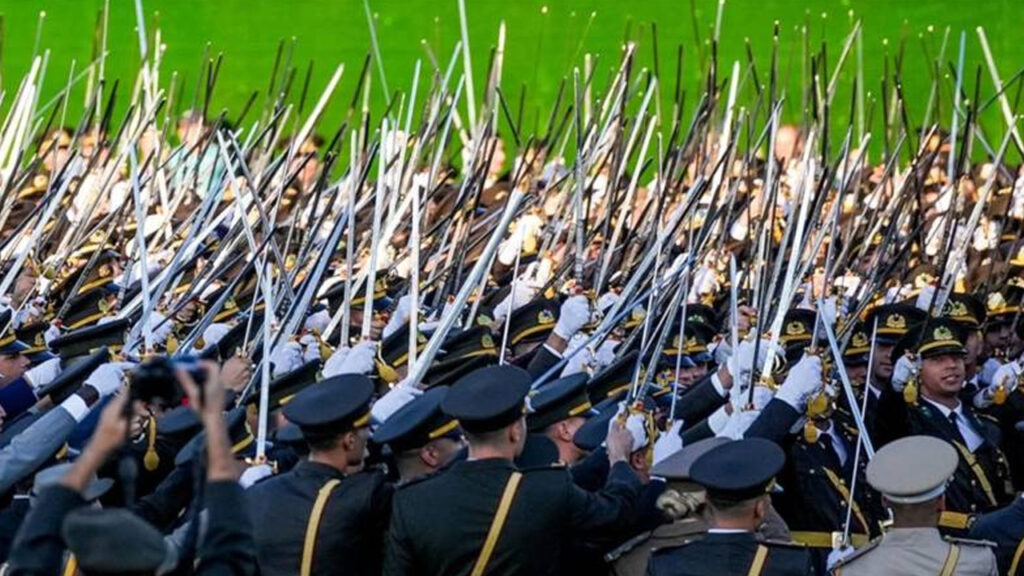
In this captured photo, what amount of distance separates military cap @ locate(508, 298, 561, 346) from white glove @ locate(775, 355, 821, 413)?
230 centimetres

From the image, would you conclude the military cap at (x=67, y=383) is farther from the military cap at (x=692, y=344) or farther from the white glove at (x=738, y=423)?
the military cap at (x=692, y=344)

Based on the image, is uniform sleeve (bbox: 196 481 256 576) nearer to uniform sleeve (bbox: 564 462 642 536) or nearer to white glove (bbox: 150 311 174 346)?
uniform sleeve (bbox: 564 462 642 536)

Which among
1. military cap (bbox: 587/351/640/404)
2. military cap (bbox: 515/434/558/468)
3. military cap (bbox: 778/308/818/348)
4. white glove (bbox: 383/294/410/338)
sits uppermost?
military cap (bbox: 515/434/558/468)

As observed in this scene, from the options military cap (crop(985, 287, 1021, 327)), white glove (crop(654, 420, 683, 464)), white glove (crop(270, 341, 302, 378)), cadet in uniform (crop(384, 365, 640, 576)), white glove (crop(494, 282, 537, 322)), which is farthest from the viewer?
military cap (crop(985, 287, 1021, 327))

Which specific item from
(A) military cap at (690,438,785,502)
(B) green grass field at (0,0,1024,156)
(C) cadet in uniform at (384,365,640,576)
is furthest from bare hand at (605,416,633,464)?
(B) green grass field at (0,0,1024,156)

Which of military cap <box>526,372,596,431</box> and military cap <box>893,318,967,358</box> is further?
military cap <box>893,318,967,358</box>

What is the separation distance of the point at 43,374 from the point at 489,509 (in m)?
3.34

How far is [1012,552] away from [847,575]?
0.81 metres

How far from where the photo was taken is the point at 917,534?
20.0ft

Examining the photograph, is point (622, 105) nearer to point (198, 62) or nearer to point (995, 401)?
point (995, 401)

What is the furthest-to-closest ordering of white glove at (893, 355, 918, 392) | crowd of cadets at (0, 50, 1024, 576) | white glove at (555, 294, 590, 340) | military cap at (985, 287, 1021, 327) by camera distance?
1. military cap at (985, 287, 1021, 327)
2. white glove at (555, 294, 590, 340)
3. white glove at (893, 355, 918, 392)
4. crowd of cadets at (0, 50, 1024, 576)

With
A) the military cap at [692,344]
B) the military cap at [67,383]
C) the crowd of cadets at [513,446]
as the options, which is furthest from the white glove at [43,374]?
the military cap at [692,344]

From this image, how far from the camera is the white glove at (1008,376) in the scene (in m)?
9.52

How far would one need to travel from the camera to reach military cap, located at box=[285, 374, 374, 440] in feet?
20.9
